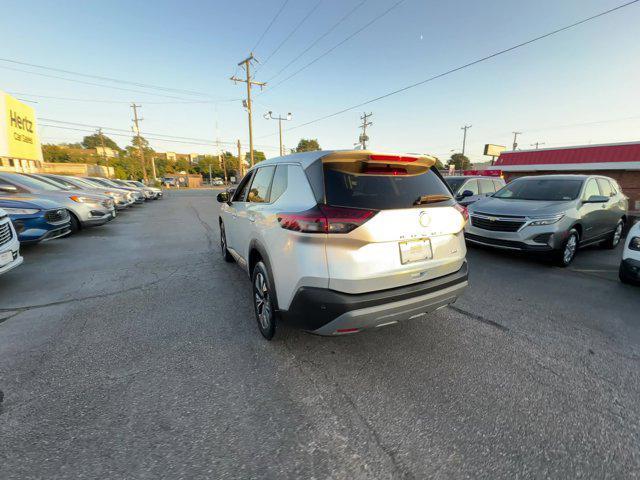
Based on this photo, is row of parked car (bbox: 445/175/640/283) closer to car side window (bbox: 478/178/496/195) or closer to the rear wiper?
car side window (bbox: 478/178/496/195)

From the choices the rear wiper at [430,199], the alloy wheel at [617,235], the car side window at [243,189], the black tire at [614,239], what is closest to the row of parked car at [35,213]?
the car side window at [243,189]

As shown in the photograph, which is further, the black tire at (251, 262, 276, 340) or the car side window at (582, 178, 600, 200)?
the car side window at (582, 178, 600, 200)

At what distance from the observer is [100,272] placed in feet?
16.5

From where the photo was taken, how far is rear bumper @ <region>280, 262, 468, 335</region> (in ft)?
6.95

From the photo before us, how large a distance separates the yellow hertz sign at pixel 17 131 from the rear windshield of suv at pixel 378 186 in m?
31.8

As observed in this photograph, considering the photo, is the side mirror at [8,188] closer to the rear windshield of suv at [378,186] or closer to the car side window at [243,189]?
the car side window at [243,189]

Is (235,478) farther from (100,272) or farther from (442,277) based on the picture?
(100,272)

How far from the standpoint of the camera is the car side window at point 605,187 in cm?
632

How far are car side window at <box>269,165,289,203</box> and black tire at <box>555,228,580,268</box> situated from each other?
5.06 m

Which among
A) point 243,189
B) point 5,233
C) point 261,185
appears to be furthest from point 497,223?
point 5,233

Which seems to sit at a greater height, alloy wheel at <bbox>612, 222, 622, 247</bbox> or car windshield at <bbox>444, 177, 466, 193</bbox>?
car windshield at <bbox>444, 177, 466, 193</bbox>

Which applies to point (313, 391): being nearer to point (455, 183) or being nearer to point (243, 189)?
point (243, 189)

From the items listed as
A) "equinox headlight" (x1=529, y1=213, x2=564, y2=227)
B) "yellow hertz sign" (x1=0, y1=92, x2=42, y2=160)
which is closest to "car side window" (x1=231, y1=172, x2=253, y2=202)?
"equinox headlight" (x1=529, y1=213, x2=564, y2=227)

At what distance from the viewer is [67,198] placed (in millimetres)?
8148
